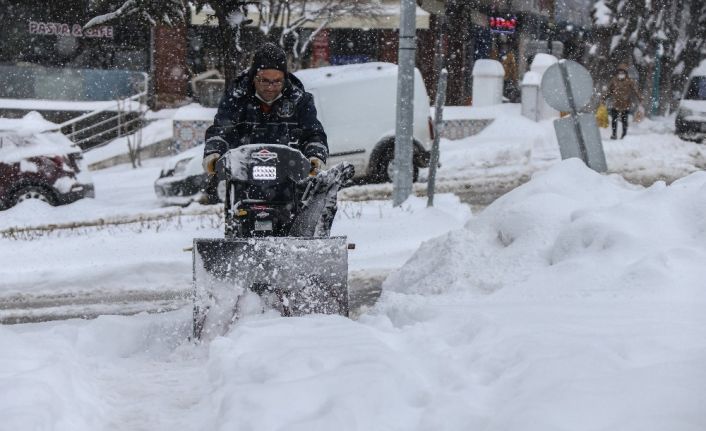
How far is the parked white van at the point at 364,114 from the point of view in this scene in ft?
54.2

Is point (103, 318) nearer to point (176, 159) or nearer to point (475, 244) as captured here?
point (475, 244)

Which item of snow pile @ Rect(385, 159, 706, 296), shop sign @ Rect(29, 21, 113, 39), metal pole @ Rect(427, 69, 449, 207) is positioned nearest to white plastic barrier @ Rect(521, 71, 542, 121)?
shop sign @ Rect(29, 21, 113, 39)

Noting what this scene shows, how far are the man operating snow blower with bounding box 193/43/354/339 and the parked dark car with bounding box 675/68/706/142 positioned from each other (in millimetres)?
22479

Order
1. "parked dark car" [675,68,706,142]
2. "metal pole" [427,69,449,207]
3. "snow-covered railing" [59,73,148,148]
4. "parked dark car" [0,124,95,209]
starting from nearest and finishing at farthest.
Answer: "metal pole" [427,69,449,207] < "parked dark car" [0,124,95,209] < "snow-covered railing" [59,73,148,148] < "parked dark car" [675,68,706,142]

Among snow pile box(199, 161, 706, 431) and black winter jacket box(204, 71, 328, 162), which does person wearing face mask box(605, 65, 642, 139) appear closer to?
snow pile box(199, 161, 706, 431)

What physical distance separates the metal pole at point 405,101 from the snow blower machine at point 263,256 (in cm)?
703

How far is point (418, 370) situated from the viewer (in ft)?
14.9

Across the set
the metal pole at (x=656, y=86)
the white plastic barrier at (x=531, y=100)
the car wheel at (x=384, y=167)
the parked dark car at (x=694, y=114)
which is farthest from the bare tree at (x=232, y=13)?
the metal pole at (x=656, y=86)

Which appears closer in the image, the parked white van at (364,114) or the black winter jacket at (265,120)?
the black winter jacket at (265,120)

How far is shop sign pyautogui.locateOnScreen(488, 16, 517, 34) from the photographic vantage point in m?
37.3

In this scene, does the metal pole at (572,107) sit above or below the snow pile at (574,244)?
above

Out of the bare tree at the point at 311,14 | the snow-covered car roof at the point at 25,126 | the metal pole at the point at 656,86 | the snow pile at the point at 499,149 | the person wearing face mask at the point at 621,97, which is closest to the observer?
the snow-covered car roof at the point at 25,126

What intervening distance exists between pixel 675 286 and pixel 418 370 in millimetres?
2006

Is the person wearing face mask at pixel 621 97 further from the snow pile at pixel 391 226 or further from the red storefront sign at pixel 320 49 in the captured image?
the snow pile at pixel 391 226
